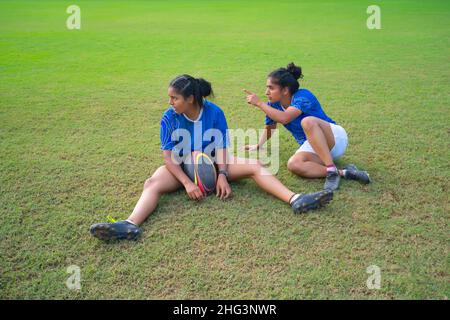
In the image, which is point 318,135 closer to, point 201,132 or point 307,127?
point 307,127

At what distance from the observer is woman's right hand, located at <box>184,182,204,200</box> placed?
10.2 ft

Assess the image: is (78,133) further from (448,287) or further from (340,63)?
(340,63)

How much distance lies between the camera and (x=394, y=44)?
9.75 metres

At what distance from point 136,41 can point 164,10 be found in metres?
9.23

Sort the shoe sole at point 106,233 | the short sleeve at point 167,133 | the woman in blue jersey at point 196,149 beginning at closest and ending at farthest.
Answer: the shoe sole at point 106,233 < the woman in blue jersey at point 196,149 < the short sleeve at point 167,133

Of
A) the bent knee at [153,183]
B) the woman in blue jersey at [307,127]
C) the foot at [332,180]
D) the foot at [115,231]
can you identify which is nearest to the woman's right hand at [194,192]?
the bent knee at [153,183]

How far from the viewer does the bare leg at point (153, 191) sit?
9.51 feet

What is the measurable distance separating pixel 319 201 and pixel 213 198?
2.67 ft

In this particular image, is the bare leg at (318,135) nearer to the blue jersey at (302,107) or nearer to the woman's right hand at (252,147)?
the blue jersey at (302,107)

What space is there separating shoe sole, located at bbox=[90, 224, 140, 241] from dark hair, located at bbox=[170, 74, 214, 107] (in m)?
1.14

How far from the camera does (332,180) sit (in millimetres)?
3346

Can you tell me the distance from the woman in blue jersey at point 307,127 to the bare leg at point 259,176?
1.34 ft

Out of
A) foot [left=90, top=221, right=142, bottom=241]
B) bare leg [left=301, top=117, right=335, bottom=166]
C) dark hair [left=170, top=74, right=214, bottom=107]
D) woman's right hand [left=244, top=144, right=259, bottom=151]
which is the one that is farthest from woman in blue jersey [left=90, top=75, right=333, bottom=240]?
woman's right hand [left=244, top=144, right=259, bottom=151]
